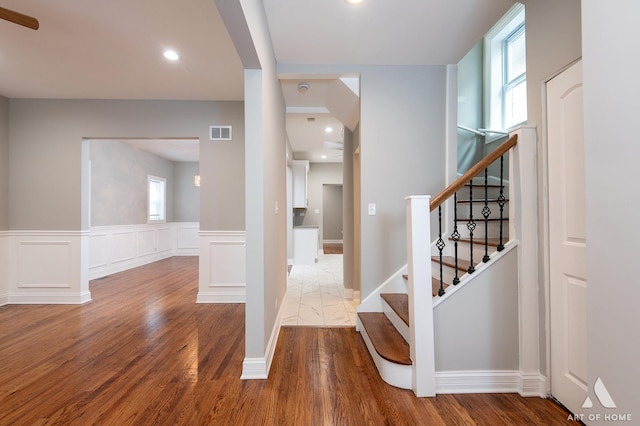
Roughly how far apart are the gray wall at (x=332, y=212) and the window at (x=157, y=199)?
5.17 metres

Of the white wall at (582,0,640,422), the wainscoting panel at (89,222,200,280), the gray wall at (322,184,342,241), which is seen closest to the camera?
the white wall at (582,0,640,422)

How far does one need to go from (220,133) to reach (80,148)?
187 cm

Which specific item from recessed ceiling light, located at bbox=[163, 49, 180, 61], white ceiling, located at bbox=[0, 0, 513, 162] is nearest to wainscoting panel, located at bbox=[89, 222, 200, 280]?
white ceiling, located at bbox=[0, 0, 513, 162]

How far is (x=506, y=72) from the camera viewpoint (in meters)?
3.80

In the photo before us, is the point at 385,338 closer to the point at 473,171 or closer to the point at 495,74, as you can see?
the point at 473,171

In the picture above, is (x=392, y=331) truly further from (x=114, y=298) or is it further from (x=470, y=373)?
(x=114, y=298)

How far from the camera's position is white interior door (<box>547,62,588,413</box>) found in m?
1.54

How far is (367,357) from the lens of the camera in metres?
2.27

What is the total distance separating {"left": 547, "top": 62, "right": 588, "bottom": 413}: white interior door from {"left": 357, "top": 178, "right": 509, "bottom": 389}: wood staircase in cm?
41

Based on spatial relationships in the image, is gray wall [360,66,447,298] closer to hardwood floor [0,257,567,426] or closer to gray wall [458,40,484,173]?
hardwood floor [0,257,567,426]

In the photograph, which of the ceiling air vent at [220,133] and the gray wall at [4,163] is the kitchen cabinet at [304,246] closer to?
the ceiling air vent at [220,133]

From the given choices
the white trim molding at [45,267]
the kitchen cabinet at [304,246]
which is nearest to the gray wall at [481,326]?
the white trim molding at [45,267]

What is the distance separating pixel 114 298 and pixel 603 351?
4944 millimetres

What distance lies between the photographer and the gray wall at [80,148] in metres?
3.66
